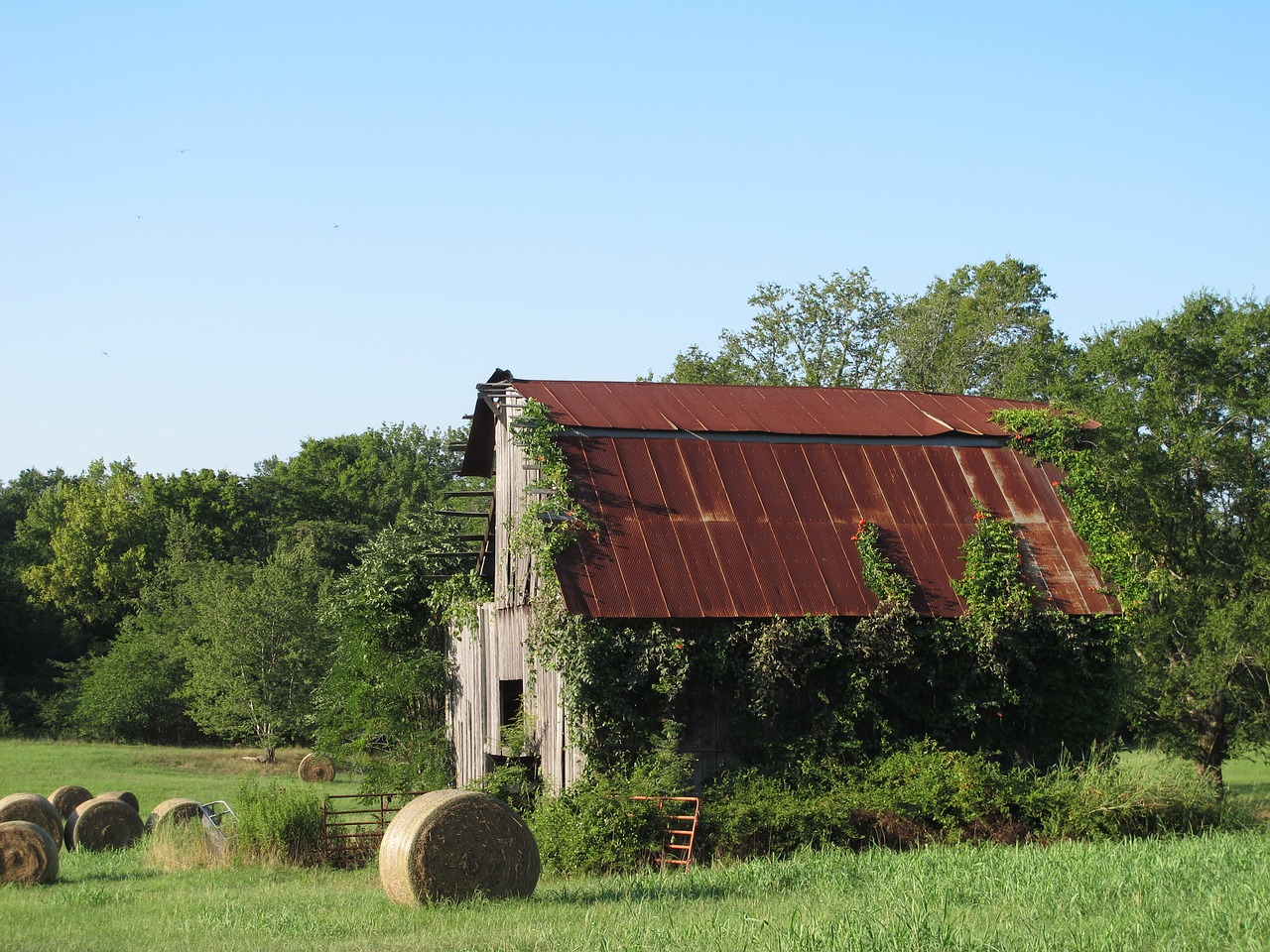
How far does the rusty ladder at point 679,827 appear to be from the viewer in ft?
56.4

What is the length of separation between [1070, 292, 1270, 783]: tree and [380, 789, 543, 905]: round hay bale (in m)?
20.3

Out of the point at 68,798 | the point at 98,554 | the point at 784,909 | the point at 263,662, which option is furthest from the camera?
the point at 98,554

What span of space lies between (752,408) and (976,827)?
909 centimetres

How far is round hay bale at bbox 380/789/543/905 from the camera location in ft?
43.4

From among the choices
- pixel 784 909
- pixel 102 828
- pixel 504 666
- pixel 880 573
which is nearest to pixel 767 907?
pixel 784 909

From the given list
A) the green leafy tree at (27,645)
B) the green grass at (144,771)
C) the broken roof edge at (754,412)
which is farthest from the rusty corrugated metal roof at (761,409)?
the green leafy tree at (27,645)

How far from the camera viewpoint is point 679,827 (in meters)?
17.8

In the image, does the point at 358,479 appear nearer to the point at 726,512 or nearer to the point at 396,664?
the point at 396,664

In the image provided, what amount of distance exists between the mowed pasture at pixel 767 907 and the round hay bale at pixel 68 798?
1084 cm

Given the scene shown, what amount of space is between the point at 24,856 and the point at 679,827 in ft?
29.9

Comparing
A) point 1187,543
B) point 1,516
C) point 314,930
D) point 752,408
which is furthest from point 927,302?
point 1,516

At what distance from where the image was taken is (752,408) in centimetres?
2412

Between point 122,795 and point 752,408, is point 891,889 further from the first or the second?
point 122,795

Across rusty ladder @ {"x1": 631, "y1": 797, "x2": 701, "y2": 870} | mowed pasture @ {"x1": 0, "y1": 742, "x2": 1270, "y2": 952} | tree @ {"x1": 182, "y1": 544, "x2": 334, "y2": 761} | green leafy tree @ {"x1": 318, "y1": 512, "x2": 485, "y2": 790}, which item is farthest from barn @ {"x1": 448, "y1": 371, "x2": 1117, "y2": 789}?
tree @ {"x1": 182, "y1": 544, "x2": 334, "y2": 761}
